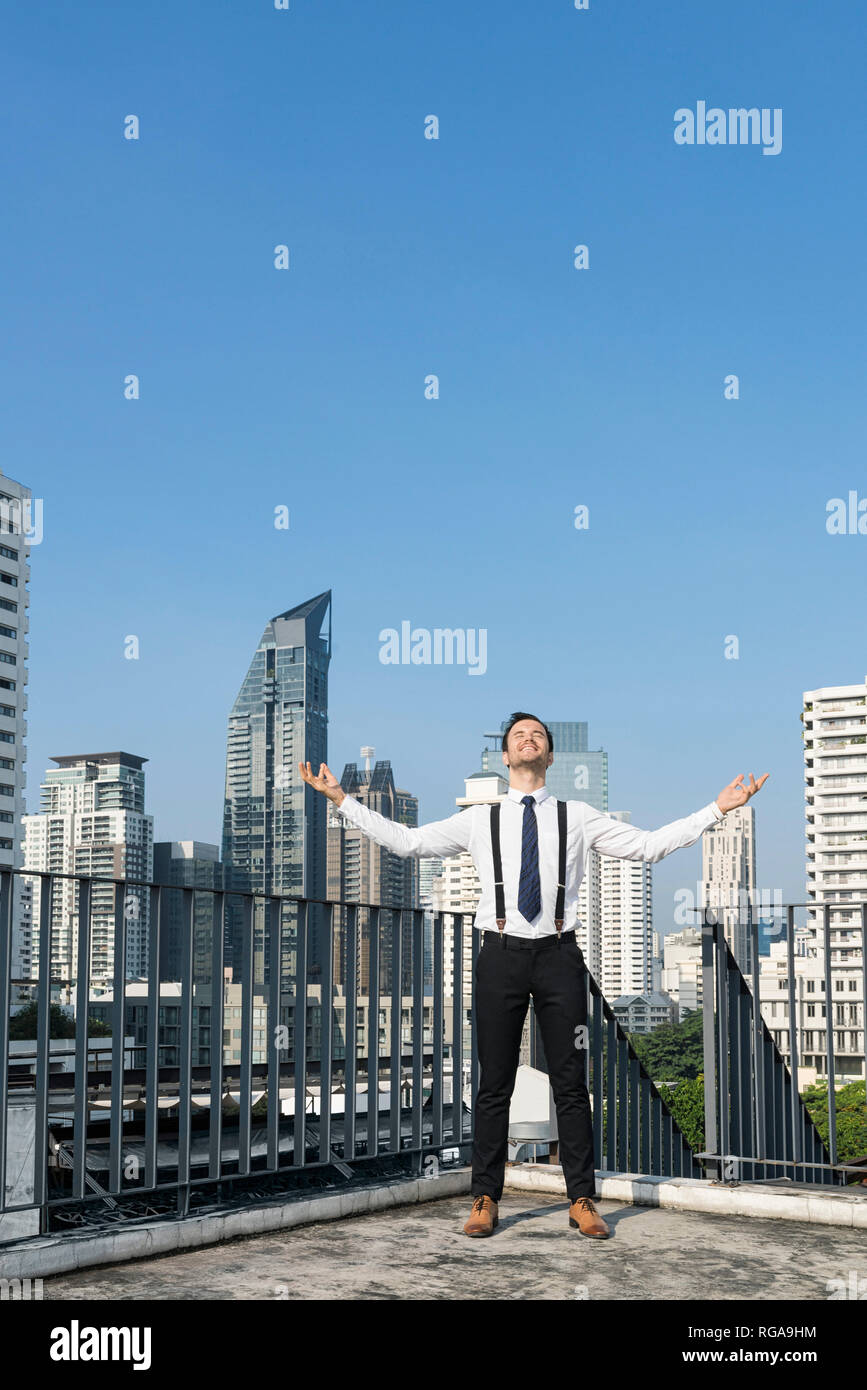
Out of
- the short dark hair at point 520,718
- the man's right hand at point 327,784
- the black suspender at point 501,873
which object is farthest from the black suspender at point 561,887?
the man's right hand at point 327,784

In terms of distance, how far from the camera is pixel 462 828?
5148 mm

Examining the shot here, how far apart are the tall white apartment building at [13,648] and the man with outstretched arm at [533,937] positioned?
12094 centimetres

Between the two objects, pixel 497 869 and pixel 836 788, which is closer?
pixel 497 869

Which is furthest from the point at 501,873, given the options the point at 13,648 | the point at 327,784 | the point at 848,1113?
the point at 13,648

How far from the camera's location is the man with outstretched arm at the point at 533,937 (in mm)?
4844

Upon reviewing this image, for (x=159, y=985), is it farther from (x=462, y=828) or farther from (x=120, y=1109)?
(x=462, y=828)

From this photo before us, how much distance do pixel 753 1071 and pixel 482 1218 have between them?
2523 mm

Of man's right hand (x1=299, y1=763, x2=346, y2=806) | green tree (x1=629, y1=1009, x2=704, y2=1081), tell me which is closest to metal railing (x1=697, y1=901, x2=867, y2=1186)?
man's right hand (x1=299, y1=763, x2=346, y2=806)

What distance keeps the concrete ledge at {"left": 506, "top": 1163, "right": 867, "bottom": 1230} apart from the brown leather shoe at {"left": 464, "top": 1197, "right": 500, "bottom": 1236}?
948 mm

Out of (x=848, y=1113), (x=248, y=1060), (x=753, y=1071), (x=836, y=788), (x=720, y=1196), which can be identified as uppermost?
(x=836, y=788)

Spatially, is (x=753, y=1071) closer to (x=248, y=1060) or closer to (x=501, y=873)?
(x=501, y=873)

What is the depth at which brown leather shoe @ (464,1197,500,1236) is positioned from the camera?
4.75 meters

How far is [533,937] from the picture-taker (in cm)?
486
